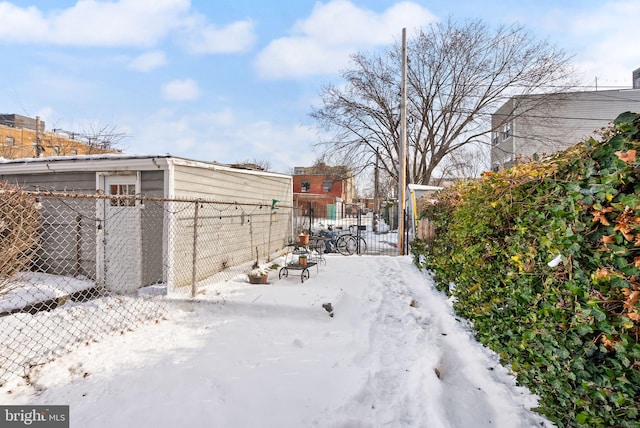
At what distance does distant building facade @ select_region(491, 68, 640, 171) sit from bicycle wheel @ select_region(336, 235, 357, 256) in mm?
11401

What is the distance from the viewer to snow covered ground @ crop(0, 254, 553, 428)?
229cm

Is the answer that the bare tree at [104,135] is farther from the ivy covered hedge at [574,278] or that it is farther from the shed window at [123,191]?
the ivy covered hedge at [574,278]

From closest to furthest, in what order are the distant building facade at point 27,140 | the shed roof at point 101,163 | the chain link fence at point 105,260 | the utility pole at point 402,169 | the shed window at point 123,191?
the chain link fence at point 105,260 → the shed roof at point 101,163 → the shed window at point 123,191 → the utility pole at point 402,169 → the distant building facade at point 27,140

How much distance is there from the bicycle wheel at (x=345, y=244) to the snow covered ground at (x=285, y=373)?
619cm

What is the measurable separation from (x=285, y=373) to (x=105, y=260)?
5.21 m

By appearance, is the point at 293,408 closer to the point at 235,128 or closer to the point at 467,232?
the point at 467,232

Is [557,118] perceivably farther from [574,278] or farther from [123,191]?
[123,191]

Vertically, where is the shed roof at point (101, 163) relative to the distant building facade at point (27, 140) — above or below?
below

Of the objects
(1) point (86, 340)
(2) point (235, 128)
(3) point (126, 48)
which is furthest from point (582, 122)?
(1) point (86, 340)

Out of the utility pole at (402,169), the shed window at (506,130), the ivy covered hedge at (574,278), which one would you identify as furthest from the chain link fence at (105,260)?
the shed window at (506,130)

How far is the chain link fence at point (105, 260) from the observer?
164 inches

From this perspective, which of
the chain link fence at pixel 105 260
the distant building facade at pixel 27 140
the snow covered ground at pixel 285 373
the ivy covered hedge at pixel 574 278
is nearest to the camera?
the ivy covered hedge at pixel 574 278

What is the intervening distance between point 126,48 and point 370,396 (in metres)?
9.79

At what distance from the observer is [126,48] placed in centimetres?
809
